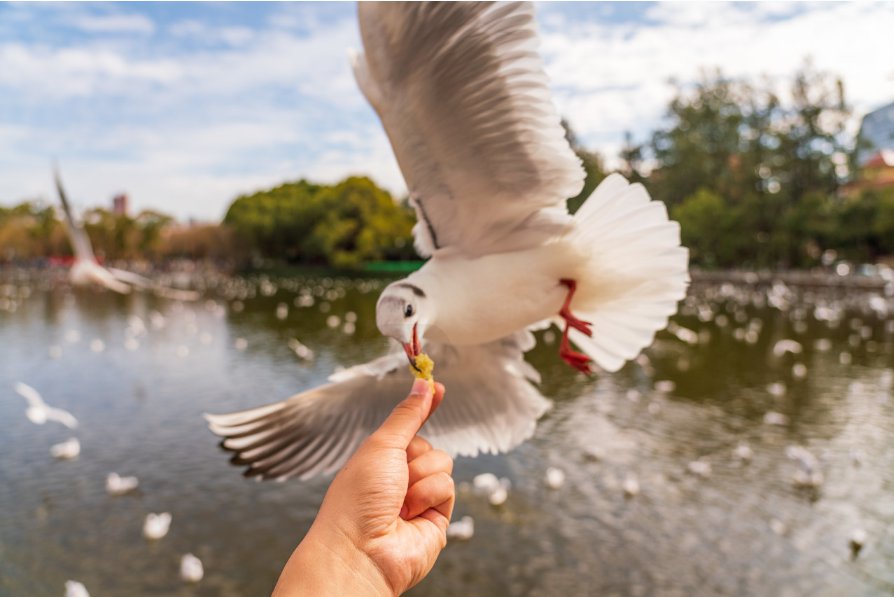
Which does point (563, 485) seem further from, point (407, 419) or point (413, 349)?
point (407, 419)

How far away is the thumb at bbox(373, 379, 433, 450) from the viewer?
1.43 metres

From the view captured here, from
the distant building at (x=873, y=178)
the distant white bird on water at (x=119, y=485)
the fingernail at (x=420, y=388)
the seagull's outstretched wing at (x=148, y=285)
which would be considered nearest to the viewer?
the fingernail at (x=420, y=388)

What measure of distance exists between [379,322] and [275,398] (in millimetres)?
11644

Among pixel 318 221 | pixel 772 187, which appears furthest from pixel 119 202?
pixel 772 187

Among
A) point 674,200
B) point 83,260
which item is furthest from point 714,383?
point 674,200

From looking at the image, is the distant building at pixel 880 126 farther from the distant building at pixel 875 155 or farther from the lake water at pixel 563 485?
the lake water at pixel 563 485

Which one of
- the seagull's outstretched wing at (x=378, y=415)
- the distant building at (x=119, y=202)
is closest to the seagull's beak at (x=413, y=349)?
the seagull's outstretched wing at (x=378, y=415)

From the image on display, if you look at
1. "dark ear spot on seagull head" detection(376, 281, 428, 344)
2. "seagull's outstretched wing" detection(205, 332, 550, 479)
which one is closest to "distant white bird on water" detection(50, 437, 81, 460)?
"seagull's outstretched wing" detection(205, 332, 550, 479)

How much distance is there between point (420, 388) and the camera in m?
1.54

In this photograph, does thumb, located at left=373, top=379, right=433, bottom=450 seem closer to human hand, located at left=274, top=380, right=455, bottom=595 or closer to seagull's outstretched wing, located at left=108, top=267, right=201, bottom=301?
human hand, located at left=274, top=380, right=455, bottom=595

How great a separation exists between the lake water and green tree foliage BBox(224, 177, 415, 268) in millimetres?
11840

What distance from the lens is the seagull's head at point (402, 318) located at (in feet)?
5.34

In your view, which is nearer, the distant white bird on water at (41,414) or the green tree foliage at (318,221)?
the distant white bird on water at (41,414)

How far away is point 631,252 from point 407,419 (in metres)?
1.16
